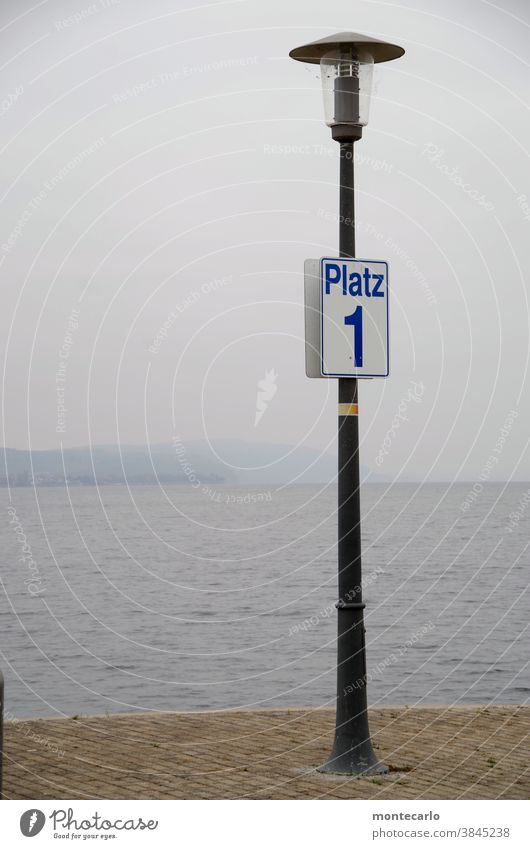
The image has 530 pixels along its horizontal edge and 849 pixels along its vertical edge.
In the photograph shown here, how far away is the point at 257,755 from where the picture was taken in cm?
894

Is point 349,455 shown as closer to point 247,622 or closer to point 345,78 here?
point 345,78

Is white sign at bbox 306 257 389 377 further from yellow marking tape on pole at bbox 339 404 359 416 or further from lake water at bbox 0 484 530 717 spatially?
lake water at bbox 0 484 530 717

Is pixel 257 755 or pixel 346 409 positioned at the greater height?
pixel 346 409

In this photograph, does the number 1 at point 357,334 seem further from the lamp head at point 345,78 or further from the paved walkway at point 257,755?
the paved walkway at point 257,755

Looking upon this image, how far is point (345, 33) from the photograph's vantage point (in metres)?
8.50

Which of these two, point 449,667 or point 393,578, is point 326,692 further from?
point 393,578

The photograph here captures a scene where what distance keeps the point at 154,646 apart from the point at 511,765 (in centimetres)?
2156

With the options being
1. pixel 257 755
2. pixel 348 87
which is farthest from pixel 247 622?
pixel 348 87

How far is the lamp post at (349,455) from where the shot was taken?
27.9ft

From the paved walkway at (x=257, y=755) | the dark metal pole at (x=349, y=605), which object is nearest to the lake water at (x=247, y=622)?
the paved walkway at (x=257, y=755)

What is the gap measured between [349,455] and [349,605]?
0.99m

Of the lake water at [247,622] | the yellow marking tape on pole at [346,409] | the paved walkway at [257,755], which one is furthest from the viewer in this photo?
the lake water at [247,622]

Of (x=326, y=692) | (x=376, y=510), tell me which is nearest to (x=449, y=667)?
Answer: (x=326, y=692)

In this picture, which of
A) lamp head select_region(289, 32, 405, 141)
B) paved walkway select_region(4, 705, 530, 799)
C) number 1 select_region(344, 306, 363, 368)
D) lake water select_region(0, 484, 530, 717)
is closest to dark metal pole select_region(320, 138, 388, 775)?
number 1 select_region(344, 306, 363, 368)
